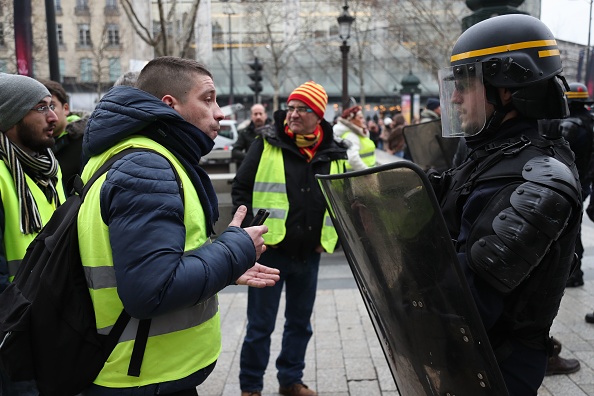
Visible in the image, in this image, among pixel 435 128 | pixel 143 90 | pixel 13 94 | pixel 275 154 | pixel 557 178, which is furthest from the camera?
pixel 435 128

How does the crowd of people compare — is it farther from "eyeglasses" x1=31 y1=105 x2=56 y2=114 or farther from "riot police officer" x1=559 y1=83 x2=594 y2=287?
"riot police officer" x1=559 y1=83 x2=594 y2=287

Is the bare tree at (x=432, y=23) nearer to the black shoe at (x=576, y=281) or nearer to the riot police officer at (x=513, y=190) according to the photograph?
the black shoe at (x=576, y=281)

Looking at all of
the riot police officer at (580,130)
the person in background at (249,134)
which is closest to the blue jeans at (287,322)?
the riot police officer at (580,130)

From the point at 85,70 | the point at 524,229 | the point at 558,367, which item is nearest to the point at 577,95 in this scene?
the point at 558,367

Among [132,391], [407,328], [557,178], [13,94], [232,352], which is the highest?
[13,94]

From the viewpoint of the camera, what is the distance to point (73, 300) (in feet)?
5.96

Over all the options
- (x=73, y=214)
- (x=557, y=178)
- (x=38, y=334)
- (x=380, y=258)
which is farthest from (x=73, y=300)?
(x=557, y=178)

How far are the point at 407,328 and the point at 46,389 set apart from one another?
1.15 m

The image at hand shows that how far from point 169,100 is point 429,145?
260cm

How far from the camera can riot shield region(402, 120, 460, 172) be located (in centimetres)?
408

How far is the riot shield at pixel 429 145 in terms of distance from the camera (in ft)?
13.4

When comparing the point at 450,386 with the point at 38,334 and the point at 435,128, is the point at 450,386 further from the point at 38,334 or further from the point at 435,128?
the point at 435,128

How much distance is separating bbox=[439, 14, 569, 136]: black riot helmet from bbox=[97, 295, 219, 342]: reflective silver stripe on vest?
1.10m

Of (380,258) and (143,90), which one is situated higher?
(143,90)
